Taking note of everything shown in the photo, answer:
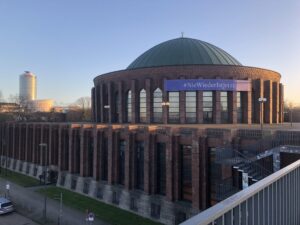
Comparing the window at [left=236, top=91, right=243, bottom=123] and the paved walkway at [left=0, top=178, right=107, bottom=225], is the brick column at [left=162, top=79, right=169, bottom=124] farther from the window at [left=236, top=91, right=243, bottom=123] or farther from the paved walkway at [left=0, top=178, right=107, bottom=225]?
the paved walkway at [left=0, top=178, right=107, bottom=225]

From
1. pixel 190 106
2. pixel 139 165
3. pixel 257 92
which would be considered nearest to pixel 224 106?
pixel 190 106

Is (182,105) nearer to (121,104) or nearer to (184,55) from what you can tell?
(121,104)

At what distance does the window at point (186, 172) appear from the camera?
26.2 metres

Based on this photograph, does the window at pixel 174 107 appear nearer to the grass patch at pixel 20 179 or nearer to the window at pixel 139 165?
the window at pixel 139 165

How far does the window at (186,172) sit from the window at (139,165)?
5029 mm

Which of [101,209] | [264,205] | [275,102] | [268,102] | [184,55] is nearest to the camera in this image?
[264,205]

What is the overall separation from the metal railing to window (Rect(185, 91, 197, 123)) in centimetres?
3582

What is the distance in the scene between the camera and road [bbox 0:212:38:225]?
1134 inches

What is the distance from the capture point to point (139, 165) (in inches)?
1209

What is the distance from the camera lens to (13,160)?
5741cm

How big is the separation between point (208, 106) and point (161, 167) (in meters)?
16.5

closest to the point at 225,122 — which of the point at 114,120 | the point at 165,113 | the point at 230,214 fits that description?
the point at 165,113

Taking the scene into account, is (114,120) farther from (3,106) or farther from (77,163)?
(3,106)

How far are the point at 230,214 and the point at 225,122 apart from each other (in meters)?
40.3
